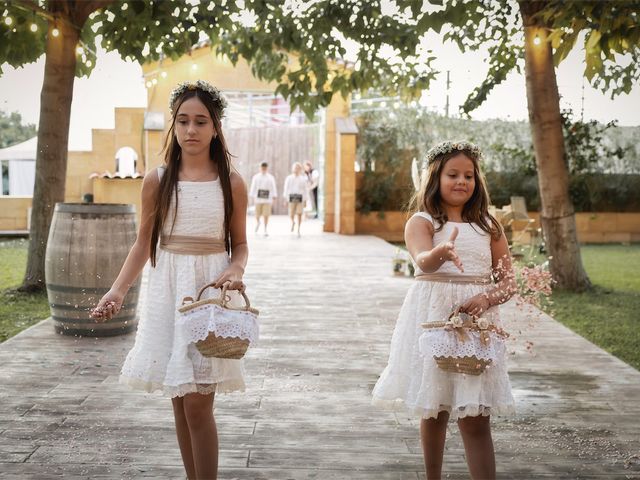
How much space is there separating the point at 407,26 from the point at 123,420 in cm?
707

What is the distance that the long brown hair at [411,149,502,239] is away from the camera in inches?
115

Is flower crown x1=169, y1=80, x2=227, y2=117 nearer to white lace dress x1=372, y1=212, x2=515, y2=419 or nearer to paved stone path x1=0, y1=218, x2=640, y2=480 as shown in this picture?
white lace dress x1=372, y1=212, x2=515, y2=419

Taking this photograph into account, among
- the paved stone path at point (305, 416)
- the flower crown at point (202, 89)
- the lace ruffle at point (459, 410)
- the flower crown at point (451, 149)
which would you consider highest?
the flower crown at point (202, 89)

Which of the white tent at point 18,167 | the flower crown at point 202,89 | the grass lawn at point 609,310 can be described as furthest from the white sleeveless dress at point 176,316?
the white tent at point 18,167

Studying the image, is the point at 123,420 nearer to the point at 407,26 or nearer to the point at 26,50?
the point at 26,50

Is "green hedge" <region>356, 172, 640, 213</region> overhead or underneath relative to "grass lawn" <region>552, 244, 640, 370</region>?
overhead

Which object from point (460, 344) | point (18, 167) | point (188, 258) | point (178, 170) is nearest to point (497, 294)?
point (460, 344)

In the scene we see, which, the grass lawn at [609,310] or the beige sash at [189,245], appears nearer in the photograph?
the beige sash at [189,245]

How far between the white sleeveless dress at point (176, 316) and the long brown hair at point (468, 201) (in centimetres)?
77

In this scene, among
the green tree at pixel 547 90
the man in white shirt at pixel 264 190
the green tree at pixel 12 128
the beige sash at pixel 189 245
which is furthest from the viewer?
the green tree at pixel 12 128

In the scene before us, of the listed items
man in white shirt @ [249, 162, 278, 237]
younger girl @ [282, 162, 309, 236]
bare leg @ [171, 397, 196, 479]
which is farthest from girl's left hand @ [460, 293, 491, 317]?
younger girl @ [282, 162, 309, 236]

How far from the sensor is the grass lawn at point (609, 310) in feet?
21.4

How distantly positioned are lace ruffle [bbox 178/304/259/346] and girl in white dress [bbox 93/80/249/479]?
0.07 m

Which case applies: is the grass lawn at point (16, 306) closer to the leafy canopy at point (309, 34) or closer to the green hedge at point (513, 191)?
the leafy canopy at point (309, 34)
